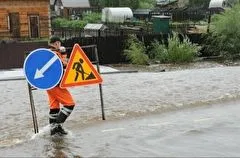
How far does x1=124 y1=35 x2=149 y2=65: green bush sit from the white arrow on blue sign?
15.1 m

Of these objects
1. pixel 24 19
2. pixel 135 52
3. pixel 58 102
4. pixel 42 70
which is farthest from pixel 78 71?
pixel 24 19

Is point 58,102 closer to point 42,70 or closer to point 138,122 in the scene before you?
point 42,70

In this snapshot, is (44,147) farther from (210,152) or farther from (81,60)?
(210,152)

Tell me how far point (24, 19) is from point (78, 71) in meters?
24.9

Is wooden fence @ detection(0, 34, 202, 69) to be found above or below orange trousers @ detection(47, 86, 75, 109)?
below

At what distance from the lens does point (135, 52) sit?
2250cm

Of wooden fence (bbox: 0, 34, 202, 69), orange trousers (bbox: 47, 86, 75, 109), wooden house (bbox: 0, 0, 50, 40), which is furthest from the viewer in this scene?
wooden house (bbox: 0, 0, 50, 40)

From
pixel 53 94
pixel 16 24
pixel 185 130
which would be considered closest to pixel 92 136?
pixel 53 94

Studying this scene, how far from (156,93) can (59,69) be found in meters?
4.95

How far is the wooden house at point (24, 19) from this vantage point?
103 ft

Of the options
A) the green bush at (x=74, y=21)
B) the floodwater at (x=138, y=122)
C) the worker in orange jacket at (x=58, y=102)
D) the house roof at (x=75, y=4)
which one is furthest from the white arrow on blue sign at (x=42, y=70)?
the house roof at (x=75, y=4)

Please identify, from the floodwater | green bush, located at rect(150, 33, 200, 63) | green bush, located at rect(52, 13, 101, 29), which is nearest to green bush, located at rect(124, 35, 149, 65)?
green bush, located at rect(150, 33, 200, 63)

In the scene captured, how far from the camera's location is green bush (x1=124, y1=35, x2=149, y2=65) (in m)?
22.3

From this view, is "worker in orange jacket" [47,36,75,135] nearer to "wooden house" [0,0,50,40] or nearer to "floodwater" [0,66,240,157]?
"floodwater" [0,66,240,157]
